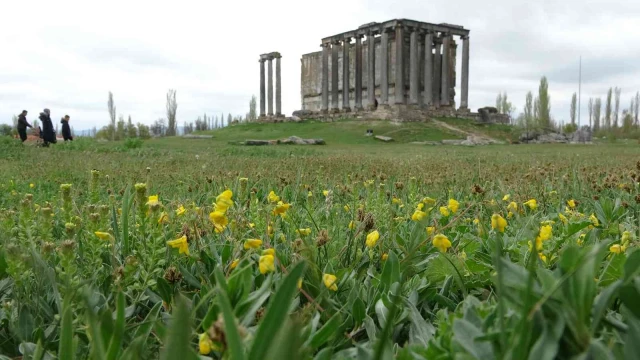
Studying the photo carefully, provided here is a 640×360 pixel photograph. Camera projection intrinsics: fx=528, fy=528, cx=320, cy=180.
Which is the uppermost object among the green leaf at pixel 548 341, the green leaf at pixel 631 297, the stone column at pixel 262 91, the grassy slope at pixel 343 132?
the stone column at pixel 262 91

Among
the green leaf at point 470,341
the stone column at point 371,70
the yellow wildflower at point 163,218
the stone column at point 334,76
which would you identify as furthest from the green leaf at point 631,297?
the stone column at point 334,76

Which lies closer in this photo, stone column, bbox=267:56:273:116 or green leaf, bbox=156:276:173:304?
green leaf, bbox=156:276:173:304

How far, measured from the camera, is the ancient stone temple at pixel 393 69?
36938mm

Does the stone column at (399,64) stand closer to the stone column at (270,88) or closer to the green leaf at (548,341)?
the stone column at (270,88)

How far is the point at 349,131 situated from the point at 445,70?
49.8 ft

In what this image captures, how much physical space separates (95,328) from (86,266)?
40.3 inches

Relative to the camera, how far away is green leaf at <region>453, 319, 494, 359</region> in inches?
31.0

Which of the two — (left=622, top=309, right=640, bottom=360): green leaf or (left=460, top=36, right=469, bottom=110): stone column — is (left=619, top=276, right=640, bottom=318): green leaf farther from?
(left=460, top=36, right=469, bottom=110): stone column

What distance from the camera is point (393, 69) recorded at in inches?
1575

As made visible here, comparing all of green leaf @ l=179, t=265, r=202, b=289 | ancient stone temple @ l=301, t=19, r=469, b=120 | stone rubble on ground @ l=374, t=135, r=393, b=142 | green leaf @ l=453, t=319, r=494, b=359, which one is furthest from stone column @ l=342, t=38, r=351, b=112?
green leaf @ l=453, t=319, r=494, b=359

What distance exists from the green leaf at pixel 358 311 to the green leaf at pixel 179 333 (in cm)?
71

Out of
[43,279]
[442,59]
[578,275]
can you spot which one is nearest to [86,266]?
[43,279]

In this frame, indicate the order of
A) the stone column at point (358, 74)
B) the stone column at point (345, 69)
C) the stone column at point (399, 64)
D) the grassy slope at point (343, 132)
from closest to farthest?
the grassy slope at point (343, 132) → the stone column at point (399, 64) → the stone column at point (358, 74) → the stone column at point (345, 69)

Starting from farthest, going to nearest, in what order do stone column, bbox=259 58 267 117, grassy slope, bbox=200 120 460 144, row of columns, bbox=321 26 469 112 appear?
stone column, bbox=259 58 267 117 < row of columns, bbox=321 26 469 112 < grassy slope, bbox=200 120 460 144
